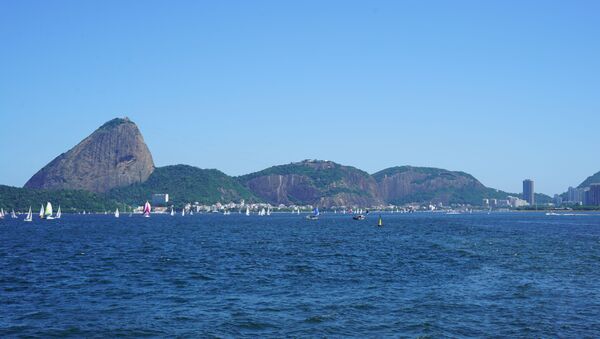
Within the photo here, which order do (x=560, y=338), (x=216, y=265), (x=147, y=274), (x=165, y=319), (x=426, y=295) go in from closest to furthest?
(x=560, y=338), (x=165, y=319), (x=426, y=295), (x=147, y=274), (x=216, y=265)

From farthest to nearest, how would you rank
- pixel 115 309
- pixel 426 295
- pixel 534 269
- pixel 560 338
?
pixel 534 269, pixel 426 295, pixel 115 309, pixel 560 338

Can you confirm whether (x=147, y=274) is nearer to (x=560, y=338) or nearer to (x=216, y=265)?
(x=216, y=265)

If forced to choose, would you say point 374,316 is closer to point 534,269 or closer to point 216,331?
point 216,331

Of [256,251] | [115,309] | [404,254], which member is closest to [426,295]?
[115,309]

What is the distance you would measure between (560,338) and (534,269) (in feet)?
102

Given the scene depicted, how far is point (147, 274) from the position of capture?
5788 centimetres

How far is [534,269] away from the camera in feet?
203

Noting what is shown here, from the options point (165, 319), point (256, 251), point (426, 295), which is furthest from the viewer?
point (256, 251)

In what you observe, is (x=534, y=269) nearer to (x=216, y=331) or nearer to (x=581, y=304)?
(x=581, y=304)

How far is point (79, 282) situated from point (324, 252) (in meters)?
39.3

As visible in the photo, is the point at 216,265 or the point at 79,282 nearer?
the point at 79,282

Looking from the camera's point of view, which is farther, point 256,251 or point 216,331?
point 256,251

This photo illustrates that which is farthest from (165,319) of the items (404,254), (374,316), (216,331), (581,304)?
(404,254)

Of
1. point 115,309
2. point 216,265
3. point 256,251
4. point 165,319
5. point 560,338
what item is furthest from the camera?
point 256,251
